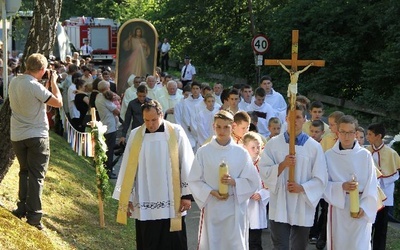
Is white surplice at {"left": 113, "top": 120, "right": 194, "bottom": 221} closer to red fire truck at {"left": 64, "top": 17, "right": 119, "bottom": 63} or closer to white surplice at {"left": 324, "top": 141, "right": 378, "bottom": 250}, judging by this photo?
white surplice at {"left": 324, "top": 141, "right": 378, "bottom": 250}

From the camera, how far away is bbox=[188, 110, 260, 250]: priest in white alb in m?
8.59

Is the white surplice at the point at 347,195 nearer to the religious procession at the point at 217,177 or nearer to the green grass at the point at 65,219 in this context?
the religious procession at the point at 217,177

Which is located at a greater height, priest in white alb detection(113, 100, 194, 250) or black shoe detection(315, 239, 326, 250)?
priest in white alb detection(113, 100, 194, 250)

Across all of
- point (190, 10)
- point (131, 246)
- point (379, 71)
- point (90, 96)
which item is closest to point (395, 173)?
point (131, 246)

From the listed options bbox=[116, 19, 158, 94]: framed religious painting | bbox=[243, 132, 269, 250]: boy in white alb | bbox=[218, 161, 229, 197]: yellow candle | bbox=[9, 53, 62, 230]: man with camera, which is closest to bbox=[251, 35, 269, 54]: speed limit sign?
bbox=[116, 19, 158, 94]: framed religious painting

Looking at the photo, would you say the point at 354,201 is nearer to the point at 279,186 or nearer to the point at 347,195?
the point at 347,195

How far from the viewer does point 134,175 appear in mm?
8867

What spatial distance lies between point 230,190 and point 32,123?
84.7 inches

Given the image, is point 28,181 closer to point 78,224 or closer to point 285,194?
point 78,224

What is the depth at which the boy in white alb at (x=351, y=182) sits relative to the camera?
888cm

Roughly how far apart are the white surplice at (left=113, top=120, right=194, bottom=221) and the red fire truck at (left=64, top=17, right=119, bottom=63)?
149ft

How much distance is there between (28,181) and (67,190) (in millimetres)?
3049

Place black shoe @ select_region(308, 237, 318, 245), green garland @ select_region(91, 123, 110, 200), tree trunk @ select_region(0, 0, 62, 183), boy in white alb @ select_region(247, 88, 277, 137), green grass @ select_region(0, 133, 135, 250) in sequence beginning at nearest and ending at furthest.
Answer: green grass @ select_region(0, 133, 135, 250)
tree trunk @ select_region(0, 0, 62, 183)
green garland @ select_region(91, 123, 110, 200)
black shoe @ select_region(308, 237, 318, 245)
boy in white alb @ select_region(247, 88, 277, 137)

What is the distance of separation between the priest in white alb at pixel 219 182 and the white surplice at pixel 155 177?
0.93 feet
